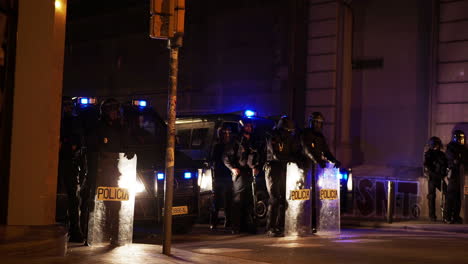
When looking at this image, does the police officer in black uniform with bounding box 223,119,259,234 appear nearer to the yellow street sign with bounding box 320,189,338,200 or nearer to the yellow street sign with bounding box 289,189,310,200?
the yellow street sign with bounding box 289,189,310,200

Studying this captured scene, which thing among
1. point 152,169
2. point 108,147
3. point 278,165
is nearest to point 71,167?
point 108,147

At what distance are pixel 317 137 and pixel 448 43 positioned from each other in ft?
20.9

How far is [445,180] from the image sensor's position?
52.5 ft

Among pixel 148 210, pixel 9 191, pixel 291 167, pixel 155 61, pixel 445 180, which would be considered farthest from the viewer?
pixel 155 61

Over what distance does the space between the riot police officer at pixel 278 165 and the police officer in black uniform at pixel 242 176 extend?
0.50 meters

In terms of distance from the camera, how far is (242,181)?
518 inches

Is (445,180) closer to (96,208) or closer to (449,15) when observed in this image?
(449,15)

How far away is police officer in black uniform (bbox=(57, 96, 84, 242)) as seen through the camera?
35.7 ft

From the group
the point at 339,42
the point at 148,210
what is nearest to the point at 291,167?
the point at 148,210

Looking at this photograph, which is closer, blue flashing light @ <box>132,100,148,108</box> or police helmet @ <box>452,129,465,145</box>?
blue flashing light @ <box>132,100,148,108</box>

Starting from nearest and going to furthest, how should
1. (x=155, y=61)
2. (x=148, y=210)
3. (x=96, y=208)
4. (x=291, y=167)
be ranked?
1. (x=96, y=208)
2. (x=148, y=210)
3. (x=291, y=167)
4. (x=155, y=61)

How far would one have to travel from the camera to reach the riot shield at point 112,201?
33.4ft

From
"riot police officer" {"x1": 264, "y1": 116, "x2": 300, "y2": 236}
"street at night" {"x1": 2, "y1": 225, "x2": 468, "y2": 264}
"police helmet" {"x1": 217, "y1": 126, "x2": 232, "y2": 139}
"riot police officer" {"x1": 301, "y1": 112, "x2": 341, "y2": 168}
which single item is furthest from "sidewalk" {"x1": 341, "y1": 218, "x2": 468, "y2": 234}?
"police helmet" {"x1": 217, "y1": 126, "x2": 232, "y2": 139}

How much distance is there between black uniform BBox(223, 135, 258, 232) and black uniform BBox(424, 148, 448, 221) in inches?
177
